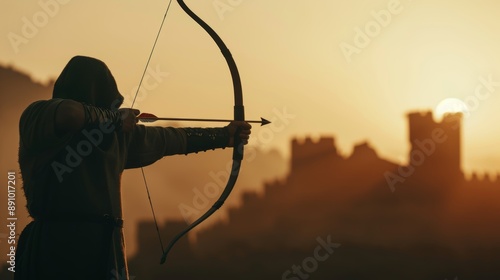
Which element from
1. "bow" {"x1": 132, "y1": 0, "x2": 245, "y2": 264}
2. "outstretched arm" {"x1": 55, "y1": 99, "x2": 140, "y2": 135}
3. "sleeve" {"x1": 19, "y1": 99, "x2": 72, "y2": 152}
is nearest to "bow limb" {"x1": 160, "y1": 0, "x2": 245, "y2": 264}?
"bow" {"x1": 132, "y1": 0, "x2": 245, "y2": 264}

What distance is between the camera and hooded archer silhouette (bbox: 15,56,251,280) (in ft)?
14.2

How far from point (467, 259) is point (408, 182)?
11.1 meters

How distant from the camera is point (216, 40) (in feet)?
19.1

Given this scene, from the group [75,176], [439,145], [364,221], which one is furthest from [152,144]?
[364,221]

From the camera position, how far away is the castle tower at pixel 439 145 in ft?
208

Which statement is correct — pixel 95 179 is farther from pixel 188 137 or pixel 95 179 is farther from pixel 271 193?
pixel 271 193

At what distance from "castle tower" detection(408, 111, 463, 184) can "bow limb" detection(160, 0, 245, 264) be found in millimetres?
58244

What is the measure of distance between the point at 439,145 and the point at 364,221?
24.2m

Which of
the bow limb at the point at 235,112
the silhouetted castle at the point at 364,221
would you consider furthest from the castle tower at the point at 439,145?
the bow limb at the point at 235,112

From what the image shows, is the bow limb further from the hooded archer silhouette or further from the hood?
the hood

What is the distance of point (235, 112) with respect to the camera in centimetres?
541

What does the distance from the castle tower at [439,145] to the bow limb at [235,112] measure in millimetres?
58244

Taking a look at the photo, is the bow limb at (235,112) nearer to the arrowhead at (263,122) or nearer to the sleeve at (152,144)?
the arrowhead at (263,122)

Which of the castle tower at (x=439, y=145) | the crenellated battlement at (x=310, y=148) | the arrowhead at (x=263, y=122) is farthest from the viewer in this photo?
the crenellated battlement at (x=310, y=148)
